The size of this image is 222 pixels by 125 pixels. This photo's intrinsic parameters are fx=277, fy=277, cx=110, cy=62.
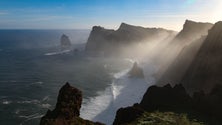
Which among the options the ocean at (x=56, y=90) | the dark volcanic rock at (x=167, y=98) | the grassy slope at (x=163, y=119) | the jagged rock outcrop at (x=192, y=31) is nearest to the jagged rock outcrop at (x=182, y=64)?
the ocean at (x=56, y=90)

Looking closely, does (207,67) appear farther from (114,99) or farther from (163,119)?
(163,119)

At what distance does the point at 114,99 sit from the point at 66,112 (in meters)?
46.4

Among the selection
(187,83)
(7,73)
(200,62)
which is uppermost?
(200,62)

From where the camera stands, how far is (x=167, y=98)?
43062 millimetres

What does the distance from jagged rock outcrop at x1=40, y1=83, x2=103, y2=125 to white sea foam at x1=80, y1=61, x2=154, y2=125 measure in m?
24.0

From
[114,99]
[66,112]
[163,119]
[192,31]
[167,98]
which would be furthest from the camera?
[192,31]

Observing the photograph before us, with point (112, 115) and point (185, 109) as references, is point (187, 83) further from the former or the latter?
point (185, 109)

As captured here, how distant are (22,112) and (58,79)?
40438 mm

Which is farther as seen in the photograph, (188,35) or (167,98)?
(188,35)

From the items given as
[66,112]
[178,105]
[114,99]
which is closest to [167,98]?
[178,105]

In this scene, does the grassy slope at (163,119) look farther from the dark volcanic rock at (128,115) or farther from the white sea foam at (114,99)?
the white sea foam at (114,99)

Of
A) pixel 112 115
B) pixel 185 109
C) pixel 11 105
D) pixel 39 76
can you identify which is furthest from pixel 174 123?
pixel 39 76

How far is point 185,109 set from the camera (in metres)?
38.3

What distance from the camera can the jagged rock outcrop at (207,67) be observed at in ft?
209
